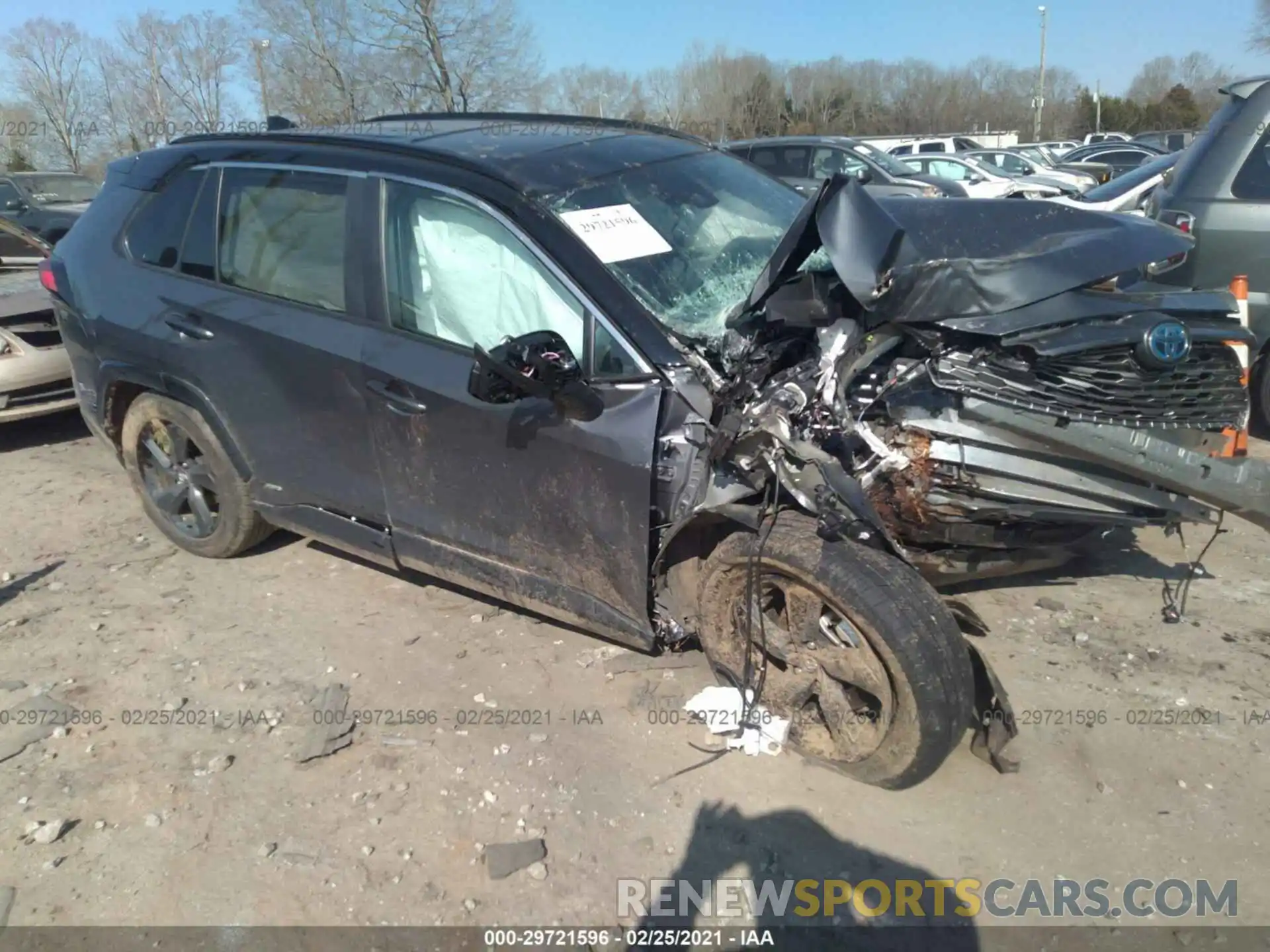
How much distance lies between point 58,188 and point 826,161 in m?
12.0

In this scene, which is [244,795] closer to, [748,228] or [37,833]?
[37,833]

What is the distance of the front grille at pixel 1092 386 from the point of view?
2.71m

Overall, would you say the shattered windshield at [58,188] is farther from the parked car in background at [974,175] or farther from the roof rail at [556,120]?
the parked car in background at [974,175]

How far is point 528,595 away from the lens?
3391 millimetres

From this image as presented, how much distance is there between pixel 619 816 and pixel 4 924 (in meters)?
1.74

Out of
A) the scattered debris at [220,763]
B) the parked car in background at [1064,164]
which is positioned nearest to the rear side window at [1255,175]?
the scattered debris at [220,763]

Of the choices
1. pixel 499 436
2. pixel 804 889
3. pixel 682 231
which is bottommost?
pixel 804 889

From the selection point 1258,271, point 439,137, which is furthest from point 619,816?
point 1258,271

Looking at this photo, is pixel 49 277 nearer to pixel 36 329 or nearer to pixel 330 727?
pixel 36 329

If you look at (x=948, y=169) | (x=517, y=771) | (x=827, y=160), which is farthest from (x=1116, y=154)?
(x=517, y=771)

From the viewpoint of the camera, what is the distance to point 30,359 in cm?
616

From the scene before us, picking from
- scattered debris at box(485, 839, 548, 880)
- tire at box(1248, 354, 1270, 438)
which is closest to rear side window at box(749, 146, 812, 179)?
tire at box(1248, 354, 1270, 438)

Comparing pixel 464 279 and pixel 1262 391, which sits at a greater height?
pixel 464 279

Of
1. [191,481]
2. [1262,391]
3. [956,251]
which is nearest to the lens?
[956,251]
